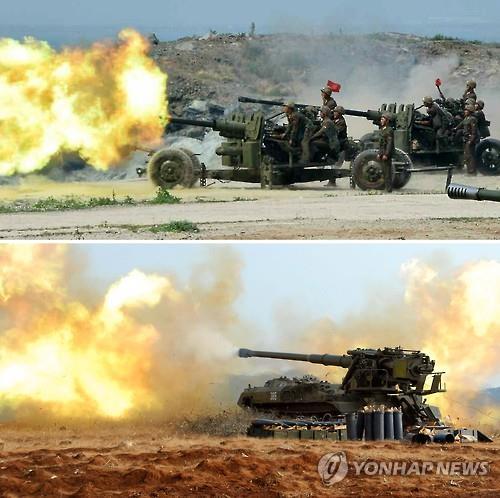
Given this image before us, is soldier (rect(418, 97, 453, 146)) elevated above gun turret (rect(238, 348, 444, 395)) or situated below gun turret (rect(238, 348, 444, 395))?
above

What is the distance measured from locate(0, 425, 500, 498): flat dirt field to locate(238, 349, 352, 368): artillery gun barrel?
326cm

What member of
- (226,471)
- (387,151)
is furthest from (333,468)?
(387,151)

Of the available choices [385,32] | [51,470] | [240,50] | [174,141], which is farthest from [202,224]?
[385,32]

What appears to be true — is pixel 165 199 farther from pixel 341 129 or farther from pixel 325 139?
pixel 341 129

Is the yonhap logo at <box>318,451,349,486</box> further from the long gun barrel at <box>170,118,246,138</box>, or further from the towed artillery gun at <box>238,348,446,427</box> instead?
the long gun barrel at <box>170,118,246,138</box>

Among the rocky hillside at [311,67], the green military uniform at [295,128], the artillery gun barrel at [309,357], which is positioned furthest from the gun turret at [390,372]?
the rocky hillside at [311,67]

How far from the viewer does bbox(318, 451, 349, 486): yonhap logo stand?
22547mm

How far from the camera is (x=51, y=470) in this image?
22250 mm

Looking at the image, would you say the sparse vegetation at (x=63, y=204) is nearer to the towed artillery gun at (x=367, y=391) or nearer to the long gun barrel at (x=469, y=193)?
the towed artillery gun at (x=367, y=391)

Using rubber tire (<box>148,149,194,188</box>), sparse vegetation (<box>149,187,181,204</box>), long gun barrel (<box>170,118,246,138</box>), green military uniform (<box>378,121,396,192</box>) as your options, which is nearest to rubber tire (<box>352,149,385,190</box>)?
green military uniform (<box>378,121,396,192</box>)

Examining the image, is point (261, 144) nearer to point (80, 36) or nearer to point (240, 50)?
point (80, 36)

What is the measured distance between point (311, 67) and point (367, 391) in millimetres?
25707

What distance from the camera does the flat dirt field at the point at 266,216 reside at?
2934cm

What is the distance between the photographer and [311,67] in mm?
52438
